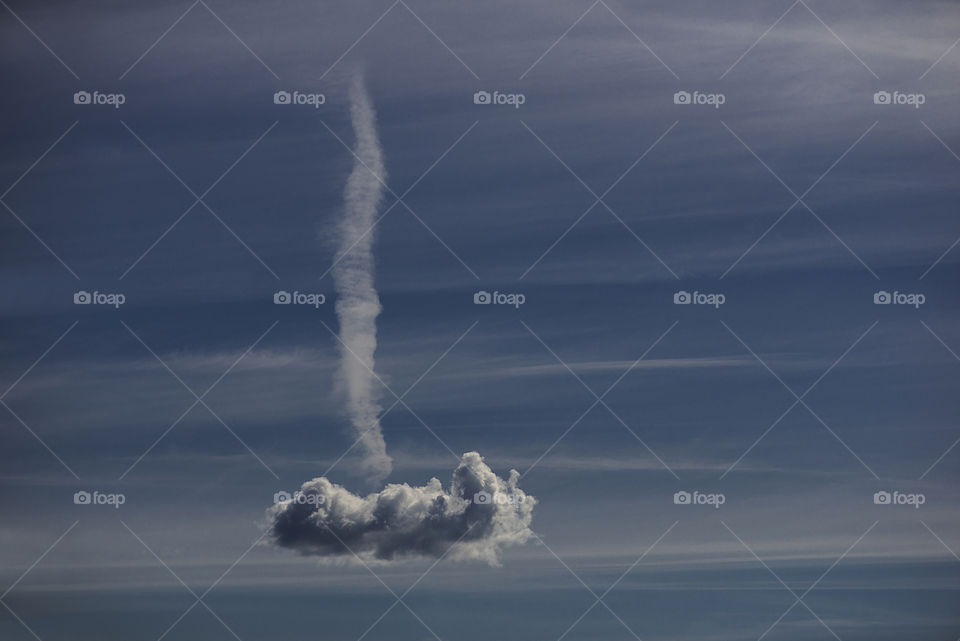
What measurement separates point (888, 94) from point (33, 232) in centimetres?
976

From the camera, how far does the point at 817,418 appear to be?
40.3 feet

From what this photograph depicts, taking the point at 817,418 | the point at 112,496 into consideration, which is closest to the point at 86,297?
the point at 112,496

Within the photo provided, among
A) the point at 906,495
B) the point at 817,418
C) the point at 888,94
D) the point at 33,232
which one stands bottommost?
the point at 906,495

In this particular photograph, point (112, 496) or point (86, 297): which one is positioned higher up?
point (86, 297)

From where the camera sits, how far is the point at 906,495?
12.3m

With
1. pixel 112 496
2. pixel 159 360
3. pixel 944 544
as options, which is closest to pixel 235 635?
pixel 112 496

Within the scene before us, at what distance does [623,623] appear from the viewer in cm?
1200

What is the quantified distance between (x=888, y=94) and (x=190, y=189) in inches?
315

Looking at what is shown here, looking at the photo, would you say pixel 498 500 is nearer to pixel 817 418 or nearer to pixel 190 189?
pixel 817 418

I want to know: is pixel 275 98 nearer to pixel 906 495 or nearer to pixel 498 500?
pixel 498 500

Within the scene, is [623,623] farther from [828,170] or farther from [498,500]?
[828,170]

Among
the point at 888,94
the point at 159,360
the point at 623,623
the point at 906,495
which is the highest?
the point at 888,94

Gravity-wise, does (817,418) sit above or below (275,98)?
below

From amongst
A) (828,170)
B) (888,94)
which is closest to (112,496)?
(828,170)
